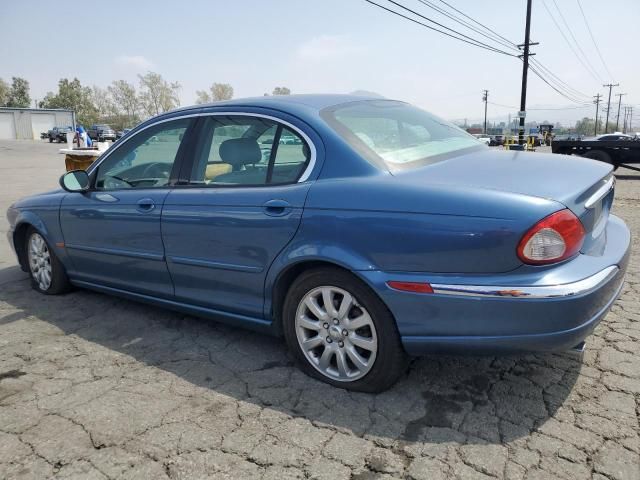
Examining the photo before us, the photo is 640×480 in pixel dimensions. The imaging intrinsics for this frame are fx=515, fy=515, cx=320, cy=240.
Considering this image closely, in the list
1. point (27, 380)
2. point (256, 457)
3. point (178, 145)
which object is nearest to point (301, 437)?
point (256, 457)

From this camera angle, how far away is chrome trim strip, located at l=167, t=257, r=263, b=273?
2.94 metres

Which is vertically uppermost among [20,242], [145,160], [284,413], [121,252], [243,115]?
[243,115]

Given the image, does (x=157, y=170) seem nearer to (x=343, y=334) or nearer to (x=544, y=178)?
(x=343, y=334)

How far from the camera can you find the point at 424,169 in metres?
2.66

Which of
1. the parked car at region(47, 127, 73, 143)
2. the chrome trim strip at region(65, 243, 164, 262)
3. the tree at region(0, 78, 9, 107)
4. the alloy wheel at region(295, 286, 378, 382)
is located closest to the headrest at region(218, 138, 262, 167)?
the chrome trim strip at region(65, 243, 164, 262)

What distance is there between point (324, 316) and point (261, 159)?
3.25 ft

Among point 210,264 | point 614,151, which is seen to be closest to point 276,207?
point 210,264

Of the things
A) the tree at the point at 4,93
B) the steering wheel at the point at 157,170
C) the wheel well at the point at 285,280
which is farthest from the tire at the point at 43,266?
the tree at the point at 4,93

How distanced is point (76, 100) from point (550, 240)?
100m

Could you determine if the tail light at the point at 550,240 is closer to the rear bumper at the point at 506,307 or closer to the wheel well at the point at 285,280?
the rear bumper at the point at 506,307

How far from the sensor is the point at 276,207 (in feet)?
9.09

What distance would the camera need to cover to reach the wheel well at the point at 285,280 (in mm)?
2678

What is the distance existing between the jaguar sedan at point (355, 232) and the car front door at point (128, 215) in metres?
0.02

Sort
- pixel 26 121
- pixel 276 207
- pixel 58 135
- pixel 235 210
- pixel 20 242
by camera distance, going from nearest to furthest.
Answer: pixel 276 207, pixel 235 210, pixel 20 242, pixel 58 135, pixel 26 121
